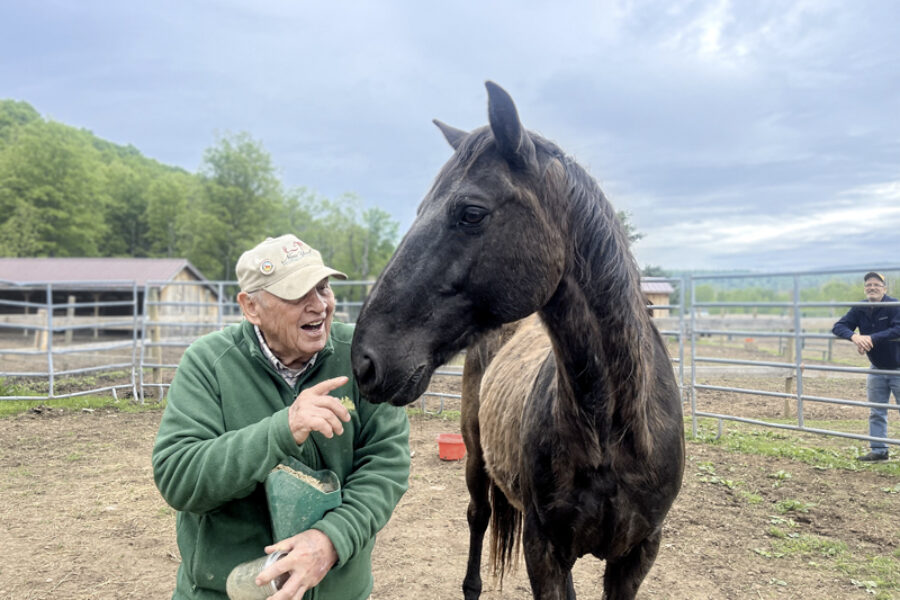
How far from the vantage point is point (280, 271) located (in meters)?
1.65

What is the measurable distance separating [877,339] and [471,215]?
608 centimetres

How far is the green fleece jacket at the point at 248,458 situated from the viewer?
55.9 inches

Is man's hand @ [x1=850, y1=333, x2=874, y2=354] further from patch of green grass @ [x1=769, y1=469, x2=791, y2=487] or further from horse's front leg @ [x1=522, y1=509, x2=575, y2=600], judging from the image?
horse's front leg @ [x1=522, y1=509, x2=575, y2=600]

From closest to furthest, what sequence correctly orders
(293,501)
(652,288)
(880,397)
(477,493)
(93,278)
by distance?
(293,501)
(477,493)
(880,397)
(652,288)
(93,278)

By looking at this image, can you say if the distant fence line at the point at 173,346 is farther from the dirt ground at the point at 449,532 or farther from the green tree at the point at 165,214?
the green tree at the point at 165,214

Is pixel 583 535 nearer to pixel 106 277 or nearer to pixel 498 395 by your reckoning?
pixel 498 395

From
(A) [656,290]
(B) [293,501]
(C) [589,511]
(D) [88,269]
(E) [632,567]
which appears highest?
(D) [88,269]

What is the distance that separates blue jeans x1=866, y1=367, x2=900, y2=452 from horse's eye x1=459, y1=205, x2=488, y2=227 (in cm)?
631

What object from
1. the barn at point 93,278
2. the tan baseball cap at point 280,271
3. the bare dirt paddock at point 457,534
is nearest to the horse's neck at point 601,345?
the tan baseball cap at point 280,271

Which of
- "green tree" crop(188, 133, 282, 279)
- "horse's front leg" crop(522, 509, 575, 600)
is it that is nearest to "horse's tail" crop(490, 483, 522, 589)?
"horse's front leg" crop(522, 509, 575, 600)

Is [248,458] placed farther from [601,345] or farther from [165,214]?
[165,214]

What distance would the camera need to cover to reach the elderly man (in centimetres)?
141

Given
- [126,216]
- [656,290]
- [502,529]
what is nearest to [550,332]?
[502,529]

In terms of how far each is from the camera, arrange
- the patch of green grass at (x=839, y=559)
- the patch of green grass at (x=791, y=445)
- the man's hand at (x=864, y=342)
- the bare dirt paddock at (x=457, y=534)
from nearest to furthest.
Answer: the patch of green grass at (x=839, y=559), the bare dirt paddock at (x=457, y=534), the man's hand at (x=864, y=342), the patch of green grass at (x=791, y=445)
